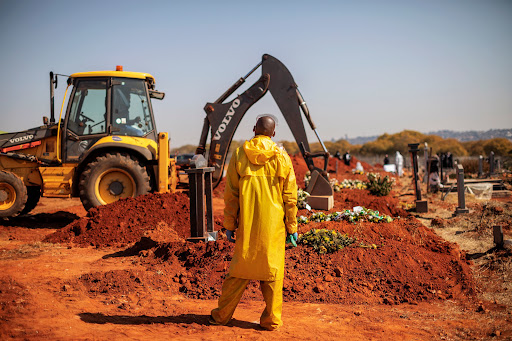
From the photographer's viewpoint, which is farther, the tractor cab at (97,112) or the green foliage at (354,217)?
the tractor cab at (97,112)

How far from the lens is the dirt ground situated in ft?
14.7

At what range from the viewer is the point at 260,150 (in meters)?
4.45

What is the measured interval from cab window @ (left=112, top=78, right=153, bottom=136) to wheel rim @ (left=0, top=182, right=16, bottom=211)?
2.73m

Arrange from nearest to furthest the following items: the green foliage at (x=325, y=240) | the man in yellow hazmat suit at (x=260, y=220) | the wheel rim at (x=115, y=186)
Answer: the man in yellow hazmat suit at (x=260, y=220)
the green foliage at (x=325, y=240)
the wheel rim at (x=115, y=186)

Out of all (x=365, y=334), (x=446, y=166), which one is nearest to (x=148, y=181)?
(x=365, y=334)

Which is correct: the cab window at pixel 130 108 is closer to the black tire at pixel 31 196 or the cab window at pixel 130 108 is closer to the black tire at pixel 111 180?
the black tire at pixel 111 180

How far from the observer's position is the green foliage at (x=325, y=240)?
21.5 feet

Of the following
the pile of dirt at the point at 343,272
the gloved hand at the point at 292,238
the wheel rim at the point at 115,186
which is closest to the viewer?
the gloved hand at the point at 292,238

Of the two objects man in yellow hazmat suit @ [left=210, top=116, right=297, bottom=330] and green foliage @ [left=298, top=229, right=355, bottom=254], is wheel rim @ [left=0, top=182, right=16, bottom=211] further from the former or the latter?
man in yellow hazmat suit @ [left=210, top=116, right=297, bottom=330]

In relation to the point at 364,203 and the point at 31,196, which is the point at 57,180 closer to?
the point at 31,196

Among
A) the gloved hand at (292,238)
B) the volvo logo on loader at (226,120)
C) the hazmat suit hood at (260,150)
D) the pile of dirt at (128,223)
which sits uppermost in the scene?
the volvo logo on loader at (226,120)

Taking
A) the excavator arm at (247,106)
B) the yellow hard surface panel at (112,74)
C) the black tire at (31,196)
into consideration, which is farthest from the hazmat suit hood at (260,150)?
the black tire at (31,196)

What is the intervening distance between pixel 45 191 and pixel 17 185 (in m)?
0.65

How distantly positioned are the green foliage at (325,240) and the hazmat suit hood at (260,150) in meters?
2.53
